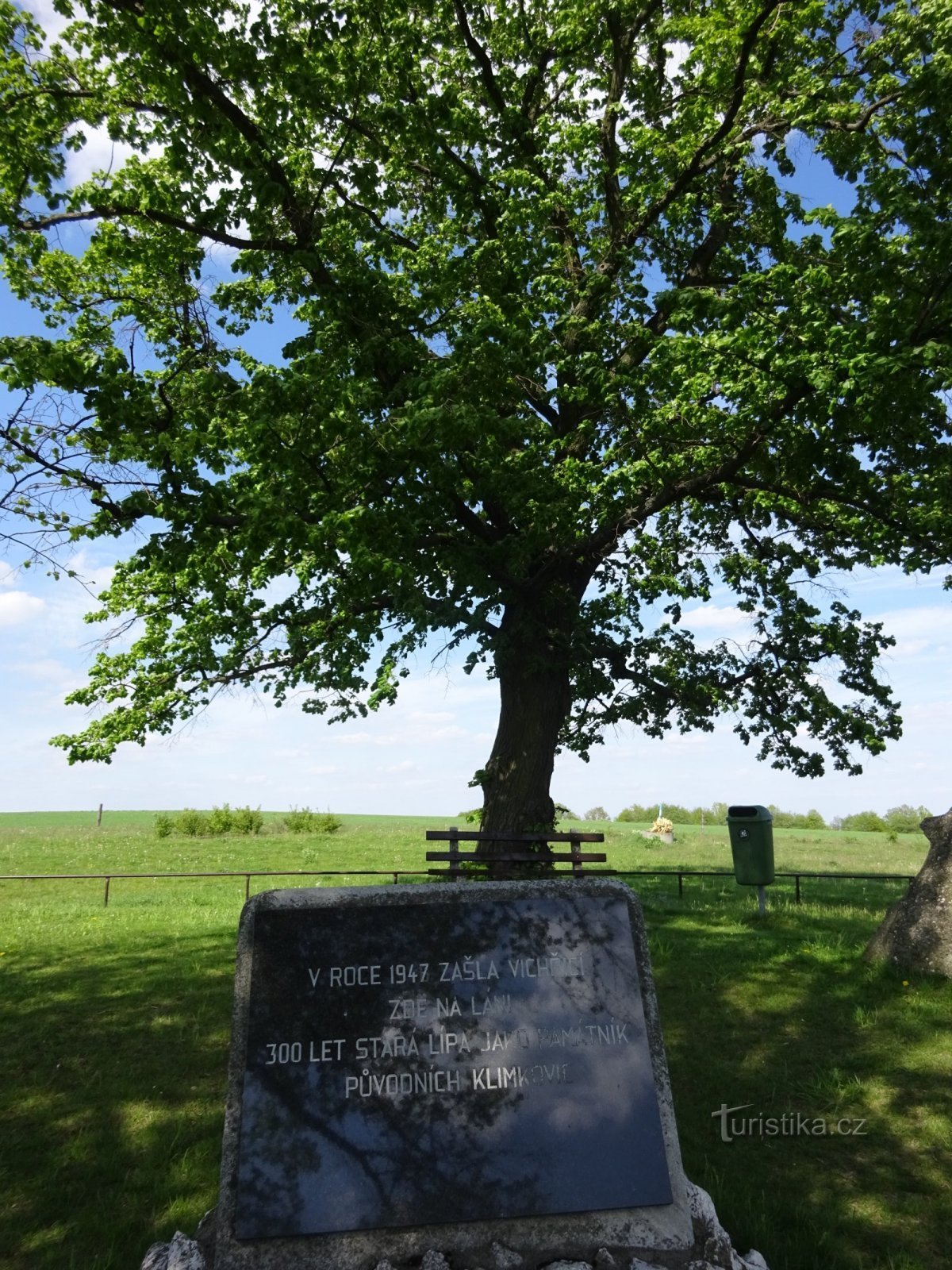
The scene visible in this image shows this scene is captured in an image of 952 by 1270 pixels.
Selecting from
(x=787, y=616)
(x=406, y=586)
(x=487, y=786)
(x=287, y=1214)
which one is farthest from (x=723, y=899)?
(x=287, y=1214)

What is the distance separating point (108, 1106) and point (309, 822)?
39801 millimetres

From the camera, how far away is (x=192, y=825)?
144 feet

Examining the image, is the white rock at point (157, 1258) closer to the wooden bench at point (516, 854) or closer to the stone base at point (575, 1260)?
the stone base at point (575, 1260)

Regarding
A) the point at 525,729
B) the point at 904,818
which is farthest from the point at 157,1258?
the point at 904,818

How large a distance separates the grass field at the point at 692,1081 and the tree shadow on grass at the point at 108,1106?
0.07ft

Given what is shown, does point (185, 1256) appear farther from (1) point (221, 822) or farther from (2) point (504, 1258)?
(1) point (221, 822)

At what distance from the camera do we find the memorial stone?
4758mm

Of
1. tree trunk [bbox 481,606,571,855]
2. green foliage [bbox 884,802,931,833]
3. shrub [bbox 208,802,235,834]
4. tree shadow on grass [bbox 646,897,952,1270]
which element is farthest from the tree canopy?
green foliage [bbox 884,802,931,833]

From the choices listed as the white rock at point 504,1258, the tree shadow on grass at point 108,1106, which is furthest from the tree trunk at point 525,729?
the white rock at point 504,1258

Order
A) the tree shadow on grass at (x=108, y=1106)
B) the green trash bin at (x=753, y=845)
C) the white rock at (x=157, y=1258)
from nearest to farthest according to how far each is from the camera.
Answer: the white rock at (x=157, y=1258), the tree shadow on grass at (x=108, y=1106), the green trash bin at (x=753, y=845)

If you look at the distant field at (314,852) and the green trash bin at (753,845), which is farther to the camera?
the distant field at (314,852)

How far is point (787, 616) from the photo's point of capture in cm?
1742

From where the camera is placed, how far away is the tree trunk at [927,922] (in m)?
11.0

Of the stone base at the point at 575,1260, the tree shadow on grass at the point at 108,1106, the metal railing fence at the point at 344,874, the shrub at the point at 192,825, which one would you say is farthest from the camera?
the shrub at the point at 192,825
